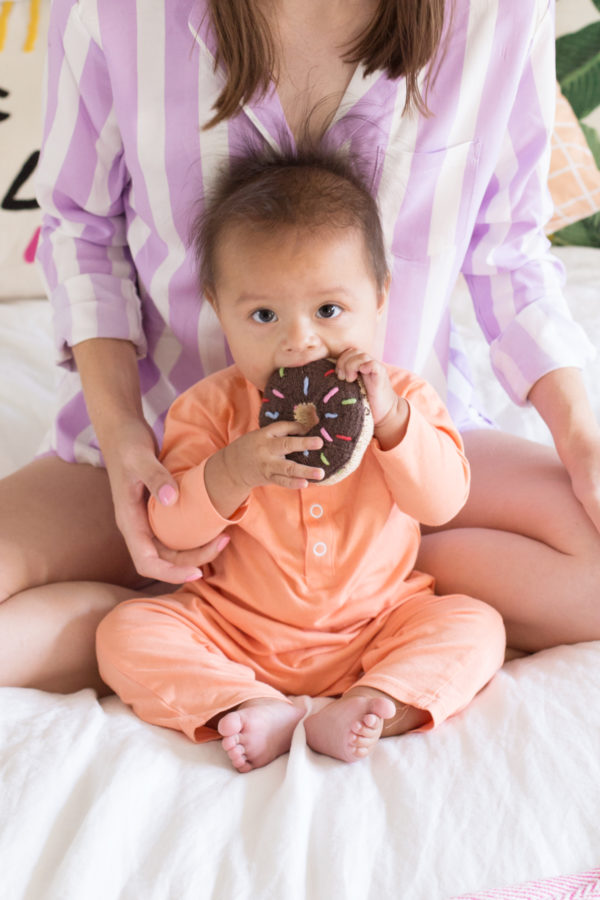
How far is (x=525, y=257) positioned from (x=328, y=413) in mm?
526

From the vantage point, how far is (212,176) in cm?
120

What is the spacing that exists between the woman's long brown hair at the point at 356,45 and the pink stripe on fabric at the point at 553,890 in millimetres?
902

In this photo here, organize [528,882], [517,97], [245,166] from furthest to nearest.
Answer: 1. [517,97]
2. [245,166]
3. [528,882]

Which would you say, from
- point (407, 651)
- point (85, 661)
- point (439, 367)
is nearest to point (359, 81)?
point (439, 367)

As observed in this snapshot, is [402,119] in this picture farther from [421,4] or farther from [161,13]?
[161,13]

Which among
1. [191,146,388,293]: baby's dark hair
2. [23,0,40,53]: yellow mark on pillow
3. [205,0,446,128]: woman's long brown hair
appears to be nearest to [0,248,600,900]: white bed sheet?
[191,146,388,293]: baby's dark hair

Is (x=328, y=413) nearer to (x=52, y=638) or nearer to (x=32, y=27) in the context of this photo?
(x=52, y=638)

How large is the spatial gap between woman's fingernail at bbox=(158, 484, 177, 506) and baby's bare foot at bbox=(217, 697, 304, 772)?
0.25m

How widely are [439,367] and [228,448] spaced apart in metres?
0.48

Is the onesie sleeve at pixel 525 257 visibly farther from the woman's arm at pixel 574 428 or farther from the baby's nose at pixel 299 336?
the baby's nose at pixel 299 336

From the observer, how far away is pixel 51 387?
5.83 feet

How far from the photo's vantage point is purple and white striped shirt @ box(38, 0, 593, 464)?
Result: 1.16m

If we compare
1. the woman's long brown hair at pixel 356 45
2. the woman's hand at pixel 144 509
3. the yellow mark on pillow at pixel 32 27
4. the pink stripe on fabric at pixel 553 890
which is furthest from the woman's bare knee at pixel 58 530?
the yellow mark on pillow at pixel 32 27

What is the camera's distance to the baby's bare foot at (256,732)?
949 millimetres
